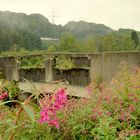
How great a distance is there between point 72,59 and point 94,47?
200 feet

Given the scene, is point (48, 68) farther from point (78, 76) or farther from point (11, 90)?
point (11, 90)

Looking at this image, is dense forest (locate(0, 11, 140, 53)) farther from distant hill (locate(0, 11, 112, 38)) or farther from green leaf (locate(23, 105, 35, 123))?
green leaf (locate(23, 105, 35, 123))

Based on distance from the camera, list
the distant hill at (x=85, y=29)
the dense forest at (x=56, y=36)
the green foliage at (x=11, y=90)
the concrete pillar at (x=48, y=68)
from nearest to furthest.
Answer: the green foliage at (x=11, y=90) → the concrete pillar at (x=48, y=68) → the dense forest at (x=56, y=36) → the distant hill at (x=85, y=29)

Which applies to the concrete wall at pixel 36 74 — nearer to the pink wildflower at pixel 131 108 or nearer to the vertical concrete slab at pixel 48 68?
the vertical concrete slab at pixel 48 68

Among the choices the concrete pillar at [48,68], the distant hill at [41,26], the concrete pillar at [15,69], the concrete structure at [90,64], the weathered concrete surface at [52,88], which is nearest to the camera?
the weathered concrete surface at [52,88]

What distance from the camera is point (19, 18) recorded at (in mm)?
92125

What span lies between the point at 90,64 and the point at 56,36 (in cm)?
8473

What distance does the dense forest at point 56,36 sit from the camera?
62.8 m

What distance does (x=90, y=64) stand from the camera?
27.6ft

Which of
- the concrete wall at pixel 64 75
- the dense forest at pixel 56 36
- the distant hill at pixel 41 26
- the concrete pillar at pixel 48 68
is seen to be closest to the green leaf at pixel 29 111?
the concrete wall at pixel 64 75

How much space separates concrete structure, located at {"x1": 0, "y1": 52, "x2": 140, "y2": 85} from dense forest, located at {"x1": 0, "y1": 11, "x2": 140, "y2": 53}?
3457 centimetres

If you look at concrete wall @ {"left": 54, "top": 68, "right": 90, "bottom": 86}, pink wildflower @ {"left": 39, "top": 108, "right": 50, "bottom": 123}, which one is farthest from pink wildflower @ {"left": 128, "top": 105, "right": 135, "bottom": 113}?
concrete wall @ {"left": 54, "top": 68, "right": 90, "bottom": 86}

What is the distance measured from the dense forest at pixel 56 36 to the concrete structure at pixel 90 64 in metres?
34.6

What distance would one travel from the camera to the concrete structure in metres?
7.07
